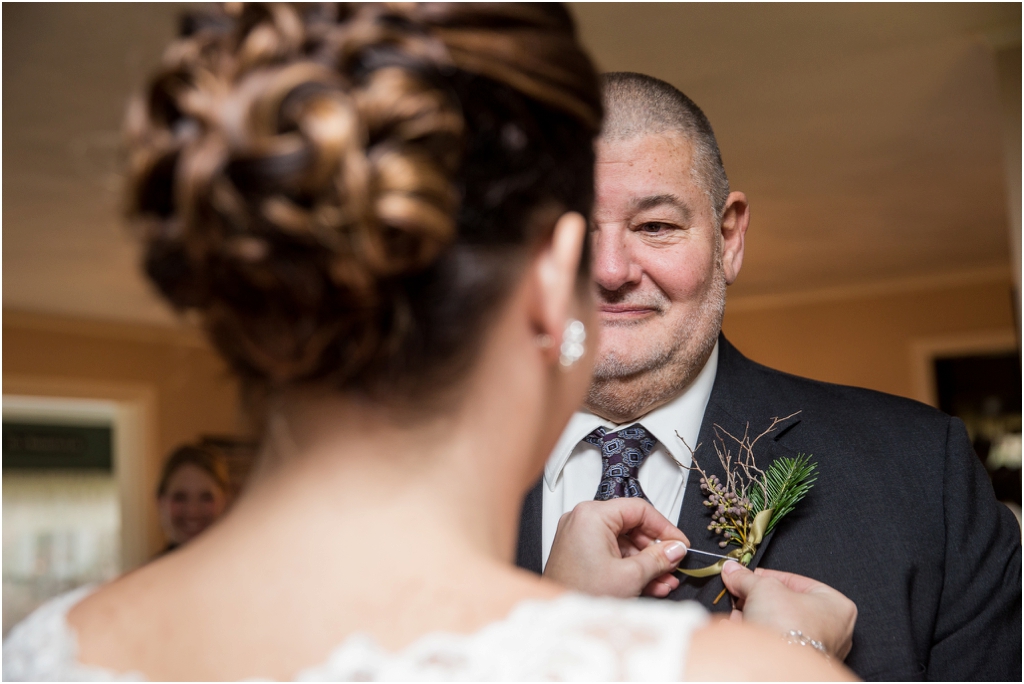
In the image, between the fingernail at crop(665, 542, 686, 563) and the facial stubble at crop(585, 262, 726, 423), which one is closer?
the fingernail at crop(665, 542, 686, 563)

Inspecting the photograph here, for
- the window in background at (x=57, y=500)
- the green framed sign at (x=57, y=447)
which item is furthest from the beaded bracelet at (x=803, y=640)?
the green framed sign at (x=57, y=447)

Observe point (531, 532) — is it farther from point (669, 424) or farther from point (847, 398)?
point (847, 398)

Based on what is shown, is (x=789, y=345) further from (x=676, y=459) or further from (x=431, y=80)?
(x=431, y=80)

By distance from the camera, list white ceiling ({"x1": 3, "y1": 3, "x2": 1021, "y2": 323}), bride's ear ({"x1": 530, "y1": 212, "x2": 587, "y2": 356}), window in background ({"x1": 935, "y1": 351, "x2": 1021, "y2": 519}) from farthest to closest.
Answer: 1. window in background ({"x1": 935, "y1": 351, "x2": 1021, "y2": 519})
2. white ceiling ({"x1": 3, "y1": 3, "x2": 1021, "y2": 323})
3. bride's ear ({"x1": 530, "y1": 212, "x2": 587, "y2": 356})

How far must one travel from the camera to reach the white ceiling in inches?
127

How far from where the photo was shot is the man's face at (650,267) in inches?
55.6

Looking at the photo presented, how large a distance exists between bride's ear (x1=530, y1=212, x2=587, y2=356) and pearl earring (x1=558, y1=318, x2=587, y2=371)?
0.01 meters

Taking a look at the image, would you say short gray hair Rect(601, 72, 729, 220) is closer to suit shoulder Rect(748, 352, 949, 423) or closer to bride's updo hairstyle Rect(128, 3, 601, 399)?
suit shoulder Rect(748, 352, 949, 423)

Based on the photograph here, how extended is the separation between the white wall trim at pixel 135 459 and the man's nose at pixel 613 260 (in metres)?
7.44

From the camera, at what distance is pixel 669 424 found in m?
1.50

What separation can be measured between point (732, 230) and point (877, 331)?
6.80m

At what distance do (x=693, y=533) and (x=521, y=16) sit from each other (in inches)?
33.4

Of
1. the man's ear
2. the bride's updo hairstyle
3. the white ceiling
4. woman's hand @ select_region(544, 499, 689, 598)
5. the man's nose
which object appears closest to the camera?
the bride's updo hairstyle

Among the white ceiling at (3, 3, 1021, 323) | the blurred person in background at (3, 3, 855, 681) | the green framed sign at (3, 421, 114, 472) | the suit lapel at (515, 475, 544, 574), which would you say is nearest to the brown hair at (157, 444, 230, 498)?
the white ceiling at (3, 3, 1021, 323)
